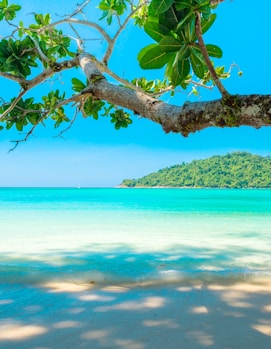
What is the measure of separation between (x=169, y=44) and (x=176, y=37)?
12cm

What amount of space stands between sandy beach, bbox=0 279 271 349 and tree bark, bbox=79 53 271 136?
→ 41.6 inches

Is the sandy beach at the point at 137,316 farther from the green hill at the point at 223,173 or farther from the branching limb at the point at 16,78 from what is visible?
the green hill at the point at 223,173

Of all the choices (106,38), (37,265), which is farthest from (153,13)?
(37,265)

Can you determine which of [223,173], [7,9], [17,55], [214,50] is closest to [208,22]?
[214,50]

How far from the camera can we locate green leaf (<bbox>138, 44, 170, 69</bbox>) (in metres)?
1.46

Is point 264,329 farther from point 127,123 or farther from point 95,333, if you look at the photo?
point 127,123

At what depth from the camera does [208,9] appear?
4.35 feet

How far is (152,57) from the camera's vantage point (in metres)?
1.50

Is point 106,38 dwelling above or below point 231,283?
above

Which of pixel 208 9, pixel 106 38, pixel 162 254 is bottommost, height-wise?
pixel 162 254

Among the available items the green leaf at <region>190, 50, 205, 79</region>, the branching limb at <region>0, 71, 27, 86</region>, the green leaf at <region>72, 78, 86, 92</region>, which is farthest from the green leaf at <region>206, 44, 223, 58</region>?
the branching limb at <region>0, 71, 27, 86</region>

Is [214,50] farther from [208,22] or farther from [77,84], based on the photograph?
[77,84]

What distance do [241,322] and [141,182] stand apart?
273 ft

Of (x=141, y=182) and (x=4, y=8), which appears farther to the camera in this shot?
(x=141, y=182)
